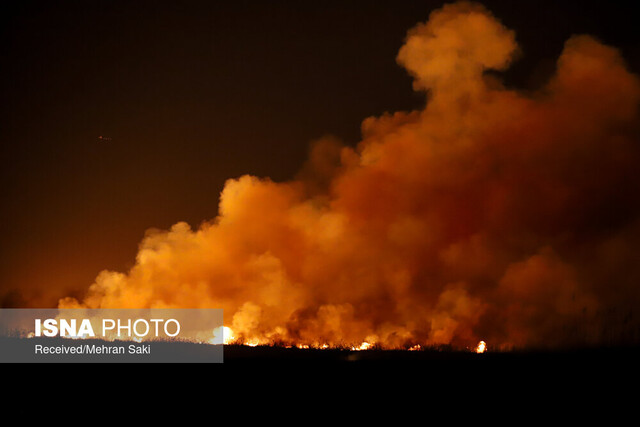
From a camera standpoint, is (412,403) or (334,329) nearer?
(412,403)

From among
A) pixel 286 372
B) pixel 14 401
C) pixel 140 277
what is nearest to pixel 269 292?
pixel 140 277

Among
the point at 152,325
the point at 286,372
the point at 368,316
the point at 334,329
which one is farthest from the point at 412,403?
the point at 152,325

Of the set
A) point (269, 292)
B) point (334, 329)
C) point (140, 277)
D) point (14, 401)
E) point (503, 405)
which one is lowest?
point (503, 405)

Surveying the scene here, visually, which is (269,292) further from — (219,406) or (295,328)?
(219,406)

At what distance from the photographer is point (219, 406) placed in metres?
10.4

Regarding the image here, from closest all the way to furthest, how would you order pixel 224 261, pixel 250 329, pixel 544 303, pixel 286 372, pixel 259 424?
1. pixel 259 424
2. pixel 286 372
3. pixel 544 303
4. pixel 250 329
5. pixel 224 261

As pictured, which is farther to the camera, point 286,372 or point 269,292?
point 269,292

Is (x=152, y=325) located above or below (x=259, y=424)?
above

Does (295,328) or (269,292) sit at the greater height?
(269,292)

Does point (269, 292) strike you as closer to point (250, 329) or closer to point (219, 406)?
point (250, 329)

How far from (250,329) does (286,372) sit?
57.3 ft

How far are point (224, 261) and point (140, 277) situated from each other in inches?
227

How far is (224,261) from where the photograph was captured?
120 ft

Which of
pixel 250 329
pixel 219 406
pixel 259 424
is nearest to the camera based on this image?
pixel 259 424
